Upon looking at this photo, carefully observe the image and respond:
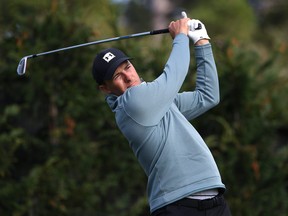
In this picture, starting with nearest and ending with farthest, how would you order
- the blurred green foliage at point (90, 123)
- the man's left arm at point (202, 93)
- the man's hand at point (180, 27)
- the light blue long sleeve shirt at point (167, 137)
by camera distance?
the light blue long sleeve shirt at point (167, 137) → the man's hand at point (180, 27) → the man's left arm at point (202, 93) → the blurred green foliage at point (90, 123)

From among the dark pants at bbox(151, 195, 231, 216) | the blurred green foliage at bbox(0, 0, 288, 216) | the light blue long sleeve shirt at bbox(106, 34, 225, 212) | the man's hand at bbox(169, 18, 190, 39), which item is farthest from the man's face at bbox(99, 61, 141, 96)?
the blurred green foliage at bbox(0, 0, 288, 216)

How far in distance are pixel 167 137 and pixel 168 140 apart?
Answer: 0.7 inches

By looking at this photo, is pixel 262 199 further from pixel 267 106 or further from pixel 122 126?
pixel 122 126

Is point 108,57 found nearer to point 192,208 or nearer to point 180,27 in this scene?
point 180,27

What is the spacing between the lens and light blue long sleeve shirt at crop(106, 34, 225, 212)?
3764 millimetres

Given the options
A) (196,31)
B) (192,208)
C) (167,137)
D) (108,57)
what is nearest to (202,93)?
(196,31)

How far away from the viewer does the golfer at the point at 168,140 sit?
3.77m

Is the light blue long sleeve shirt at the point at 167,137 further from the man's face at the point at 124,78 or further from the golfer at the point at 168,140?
the man's face at the point at 124,78

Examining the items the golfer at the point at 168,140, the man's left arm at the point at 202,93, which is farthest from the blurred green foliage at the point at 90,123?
the golfer at the point at 168,140

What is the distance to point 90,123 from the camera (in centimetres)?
713

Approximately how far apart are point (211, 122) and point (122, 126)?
3514 mm

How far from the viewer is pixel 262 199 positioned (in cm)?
711

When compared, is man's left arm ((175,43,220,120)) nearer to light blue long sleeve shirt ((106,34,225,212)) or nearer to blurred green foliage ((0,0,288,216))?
light blue long sleeve shirt ((106,34,225,212))

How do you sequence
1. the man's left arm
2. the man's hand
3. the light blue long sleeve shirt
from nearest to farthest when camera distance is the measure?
the light blue long sleeve shirt < the man's hand < the man's left arm
